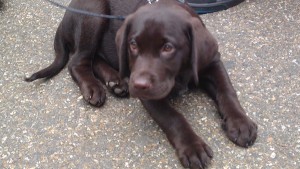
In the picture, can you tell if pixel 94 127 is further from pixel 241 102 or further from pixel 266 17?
pixel 266 17

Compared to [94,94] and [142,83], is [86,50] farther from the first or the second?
[142,83]

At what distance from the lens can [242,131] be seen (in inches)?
111

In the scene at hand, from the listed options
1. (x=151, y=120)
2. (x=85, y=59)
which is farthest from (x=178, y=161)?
(x=85, y=59)

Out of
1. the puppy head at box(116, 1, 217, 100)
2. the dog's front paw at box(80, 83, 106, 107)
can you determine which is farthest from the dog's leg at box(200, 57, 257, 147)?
the dog's front paw at box(80, 83, 106, 107)

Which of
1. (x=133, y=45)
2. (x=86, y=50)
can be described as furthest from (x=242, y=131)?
(x=86, y=50)

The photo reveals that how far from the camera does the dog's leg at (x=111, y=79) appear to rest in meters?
3.34

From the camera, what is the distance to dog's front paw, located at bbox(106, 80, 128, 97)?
Result: 3.34m

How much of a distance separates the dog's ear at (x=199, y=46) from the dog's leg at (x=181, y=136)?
0.27 m

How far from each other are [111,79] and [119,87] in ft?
0.27

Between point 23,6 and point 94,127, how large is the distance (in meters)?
2.10

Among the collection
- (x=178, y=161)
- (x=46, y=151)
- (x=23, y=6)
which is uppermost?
(x=178, y=161)

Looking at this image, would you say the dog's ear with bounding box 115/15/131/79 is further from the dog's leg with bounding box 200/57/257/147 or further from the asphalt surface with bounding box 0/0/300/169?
the dog's leg with bounding box 200/57/257/147

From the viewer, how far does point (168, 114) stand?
9.53 feet

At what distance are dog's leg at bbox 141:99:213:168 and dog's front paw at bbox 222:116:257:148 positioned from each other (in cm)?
18
